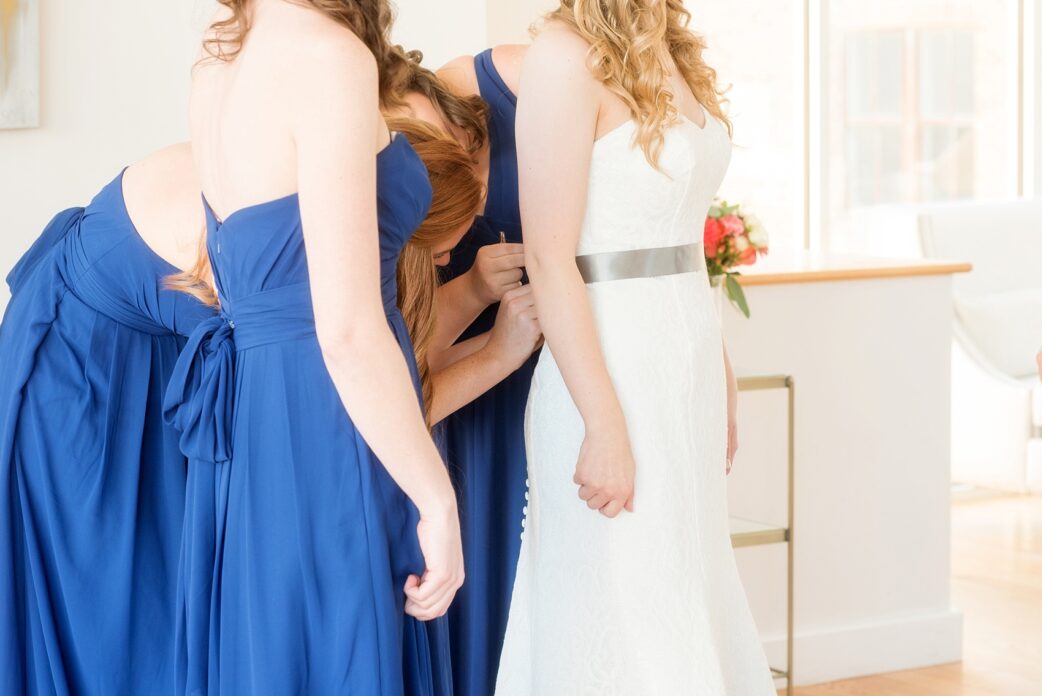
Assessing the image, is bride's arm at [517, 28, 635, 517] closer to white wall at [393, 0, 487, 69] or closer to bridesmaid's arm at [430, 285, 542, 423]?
bridesmaid's arm at [430, 285, 542, 423]

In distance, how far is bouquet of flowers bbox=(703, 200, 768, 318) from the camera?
3.11 metres

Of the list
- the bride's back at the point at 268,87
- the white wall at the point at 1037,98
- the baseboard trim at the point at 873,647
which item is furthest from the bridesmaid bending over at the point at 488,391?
the white wall at the point at 1037,98

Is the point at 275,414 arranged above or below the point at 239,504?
above

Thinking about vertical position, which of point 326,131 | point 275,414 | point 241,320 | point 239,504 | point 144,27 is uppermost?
point 144,27

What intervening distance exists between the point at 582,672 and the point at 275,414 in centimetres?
67

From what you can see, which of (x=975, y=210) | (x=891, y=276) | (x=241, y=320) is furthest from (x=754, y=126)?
(x=241, y=320)

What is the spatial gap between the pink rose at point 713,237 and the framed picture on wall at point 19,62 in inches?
Answer: 58.3

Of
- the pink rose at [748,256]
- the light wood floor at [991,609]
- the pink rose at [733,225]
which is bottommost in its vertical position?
the light wood floor at [991,609]

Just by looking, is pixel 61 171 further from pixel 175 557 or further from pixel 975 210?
pixel 975 210

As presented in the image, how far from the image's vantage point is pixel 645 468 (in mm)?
1972

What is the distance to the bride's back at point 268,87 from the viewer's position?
4.89 ft

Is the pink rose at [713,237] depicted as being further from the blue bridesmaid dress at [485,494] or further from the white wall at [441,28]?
the blue bridesmaid dress at [485,494]

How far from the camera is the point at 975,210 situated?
5.54 meters

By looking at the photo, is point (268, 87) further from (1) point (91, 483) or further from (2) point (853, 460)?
(2) point (853, 460)
